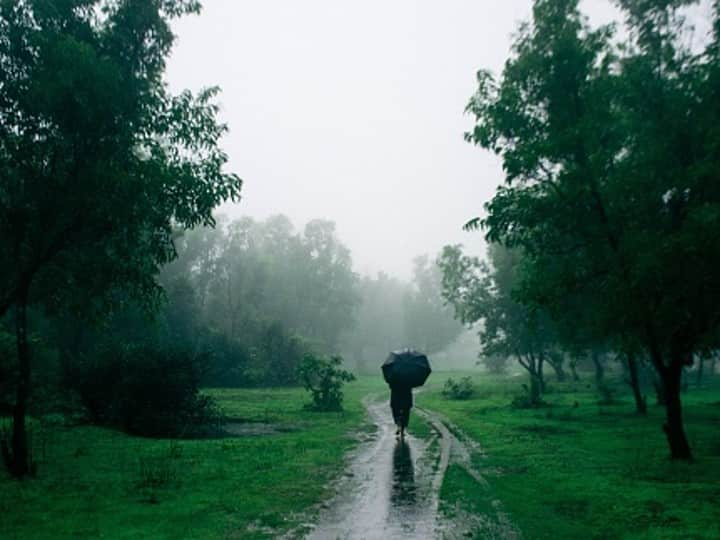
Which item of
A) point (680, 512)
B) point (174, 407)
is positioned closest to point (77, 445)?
point (174, 407)

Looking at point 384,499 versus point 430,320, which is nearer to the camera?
point 384,499

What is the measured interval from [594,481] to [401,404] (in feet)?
23.5

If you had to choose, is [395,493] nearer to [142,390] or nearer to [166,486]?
[166,486]

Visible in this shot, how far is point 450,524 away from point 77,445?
492 inches

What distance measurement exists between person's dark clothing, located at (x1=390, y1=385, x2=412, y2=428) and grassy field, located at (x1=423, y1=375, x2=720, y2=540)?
8.23 ft

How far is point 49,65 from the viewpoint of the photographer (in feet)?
36.7

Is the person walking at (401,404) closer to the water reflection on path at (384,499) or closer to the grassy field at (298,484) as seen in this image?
the grassy field at (298,484)

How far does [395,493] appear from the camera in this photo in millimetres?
9914

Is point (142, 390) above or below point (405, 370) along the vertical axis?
below

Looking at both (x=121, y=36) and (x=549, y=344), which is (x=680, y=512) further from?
(x=549, y=344)

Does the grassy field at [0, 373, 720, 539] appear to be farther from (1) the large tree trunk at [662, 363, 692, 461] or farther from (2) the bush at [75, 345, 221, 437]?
(2) the bush at [75, 345, 221, 437]

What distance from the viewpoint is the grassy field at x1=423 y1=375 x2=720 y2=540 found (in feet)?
26.6

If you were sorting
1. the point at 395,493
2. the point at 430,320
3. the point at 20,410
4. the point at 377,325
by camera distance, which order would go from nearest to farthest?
the point at 395,493 < the point at 20,410 < the point at 430,320 < the point at 377,325

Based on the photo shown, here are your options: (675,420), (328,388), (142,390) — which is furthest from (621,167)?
(328,388)
